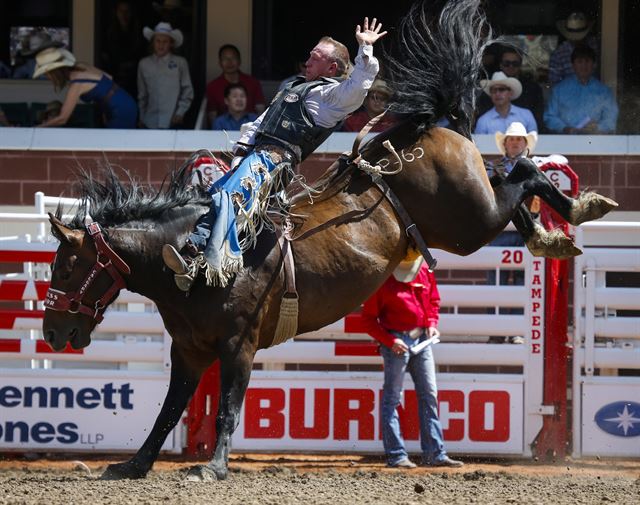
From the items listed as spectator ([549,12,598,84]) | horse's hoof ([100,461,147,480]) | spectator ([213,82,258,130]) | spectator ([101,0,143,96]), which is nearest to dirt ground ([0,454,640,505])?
horse's hoof ([100,461,147,480])

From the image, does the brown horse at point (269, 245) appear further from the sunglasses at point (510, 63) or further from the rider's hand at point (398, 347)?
the sunglasses at point (510, 63)

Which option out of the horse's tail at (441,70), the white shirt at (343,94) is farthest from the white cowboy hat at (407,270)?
the white shirt at (343,94)

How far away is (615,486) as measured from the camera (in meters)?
6.98

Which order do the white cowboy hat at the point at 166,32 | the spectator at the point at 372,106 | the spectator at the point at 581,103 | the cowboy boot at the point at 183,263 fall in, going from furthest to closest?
the white cowboy hat at the point at 166,32, the spectator at the point at 581,103, the spectator at the point at 372,106, the cowboy boot at the point at 183,263

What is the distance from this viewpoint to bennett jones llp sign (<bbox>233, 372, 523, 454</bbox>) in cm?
814

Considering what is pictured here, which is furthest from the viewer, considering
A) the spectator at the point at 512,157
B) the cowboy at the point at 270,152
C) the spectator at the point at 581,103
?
the spectator at the point at 581,103

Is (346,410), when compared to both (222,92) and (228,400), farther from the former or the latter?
(222,92)

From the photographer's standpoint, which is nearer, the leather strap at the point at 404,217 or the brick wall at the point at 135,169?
the leather strap at the point at 404,217

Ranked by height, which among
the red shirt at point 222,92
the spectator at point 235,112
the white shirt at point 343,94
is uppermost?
the red shirt at point 222,92

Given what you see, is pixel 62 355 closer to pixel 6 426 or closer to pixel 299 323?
pixel 6 426

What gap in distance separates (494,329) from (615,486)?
1.53 metres

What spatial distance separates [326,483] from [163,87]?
213 inches

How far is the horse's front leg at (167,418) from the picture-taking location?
22.5ft

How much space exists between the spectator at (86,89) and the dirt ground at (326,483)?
3804 mm
